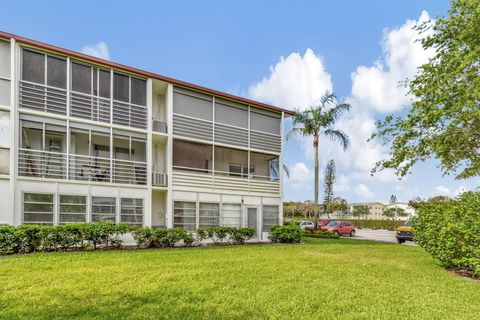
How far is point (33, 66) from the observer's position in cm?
1308

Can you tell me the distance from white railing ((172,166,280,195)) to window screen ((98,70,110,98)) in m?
4.82

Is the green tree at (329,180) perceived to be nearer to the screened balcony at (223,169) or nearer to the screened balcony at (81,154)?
the screened balcony at (223,169)

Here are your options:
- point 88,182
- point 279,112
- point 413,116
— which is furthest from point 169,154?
point 413,116

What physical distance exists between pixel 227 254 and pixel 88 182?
22.5ft

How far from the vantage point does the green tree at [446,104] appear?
1155cm

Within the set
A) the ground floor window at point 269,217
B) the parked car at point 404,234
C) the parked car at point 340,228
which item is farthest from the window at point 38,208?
the parked car at point 340,228

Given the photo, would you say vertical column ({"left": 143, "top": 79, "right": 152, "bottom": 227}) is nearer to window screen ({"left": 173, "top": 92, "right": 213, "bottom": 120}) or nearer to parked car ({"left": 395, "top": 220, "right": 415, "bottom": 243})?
window screen ({"left": 173, "top": 92, "right": 213, "bottom": 120})

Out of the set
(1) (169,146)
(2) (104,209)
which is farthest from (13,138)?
(1) (169,146)

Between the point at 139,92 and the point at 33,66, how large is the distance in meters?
4.46

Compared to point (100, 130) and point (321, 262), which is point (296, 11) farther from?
point (321, 262)

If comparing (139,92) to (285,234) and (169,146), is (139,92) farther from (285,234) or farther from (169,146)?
(285,234)

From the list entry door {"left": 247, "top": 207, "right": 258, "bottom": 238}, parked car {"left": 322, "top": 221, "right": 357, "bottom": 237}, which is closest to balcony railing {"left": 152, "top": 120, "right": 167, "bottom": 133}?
entry door {"left": 247, "top": 207, "right": 258, "bottom": 238}

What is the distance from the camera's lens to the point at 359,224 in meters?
51.2

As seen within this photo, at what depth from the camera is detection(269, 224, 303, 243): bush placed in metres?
17.1
